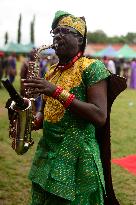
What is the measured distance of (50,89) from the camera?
240 centimetres

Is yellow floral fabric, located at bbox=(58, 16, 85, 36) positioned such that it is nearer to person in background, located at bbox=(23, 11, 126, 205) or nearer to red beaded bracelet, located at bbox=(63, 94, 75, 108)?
person in background, located at bbox=(23, 11, 126, 205)

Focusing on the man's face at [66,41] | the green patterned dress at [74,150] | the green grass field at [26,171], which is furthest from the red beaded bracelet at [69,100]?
the green grass field at [26,171]

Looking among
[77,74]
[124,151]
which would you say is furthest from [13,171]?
[77,74]

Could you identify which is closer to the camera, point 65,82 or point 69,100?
point 69,100

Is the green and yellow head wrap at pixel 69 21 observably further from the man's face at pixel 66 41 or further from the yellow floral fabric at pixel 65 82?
the yellow floral fabric at pixel 65 82

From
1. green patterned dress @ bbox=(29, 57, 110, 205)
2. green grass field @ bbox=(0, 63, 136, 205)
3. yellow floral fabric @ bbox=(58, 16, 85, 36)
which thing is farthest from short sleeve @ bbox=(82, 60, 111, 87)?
green grass field @ bbox=(0, 63, 136, 205)

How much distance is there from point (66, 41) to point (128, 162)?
475cm

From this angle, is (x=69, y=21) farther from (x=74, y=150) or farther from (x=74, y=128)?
(x=74, y=150)

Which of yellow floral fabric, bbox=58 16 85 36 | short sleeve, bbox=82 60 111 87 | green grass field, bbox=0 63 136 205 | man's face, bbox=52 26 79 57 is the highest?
yellow floral fabric, bbox=58 16 85 36

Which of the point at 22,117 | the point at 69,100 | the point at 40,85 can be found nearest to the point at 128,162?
the point at 22,117

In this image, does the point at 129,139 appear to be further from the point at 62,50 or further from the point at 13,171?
the point at 62,50

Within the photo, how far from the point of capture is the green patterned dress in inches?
103

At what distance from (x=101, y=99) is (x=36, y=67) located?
58 centimetres

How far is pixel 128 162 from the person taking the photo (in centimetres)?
701
